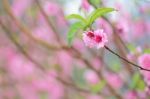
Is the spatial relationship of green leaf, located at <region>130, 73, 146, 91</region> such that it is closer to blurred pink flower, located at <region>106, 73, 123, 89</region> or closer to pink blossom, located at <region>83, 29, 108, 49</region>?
pink blossom, located at <region>83, 29, 108, 49</region>

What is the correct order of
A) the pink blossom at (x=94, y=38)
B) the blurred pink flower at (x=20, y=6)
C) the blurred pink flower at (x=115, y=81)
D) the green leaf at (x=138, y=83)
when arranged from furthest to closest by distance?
the blurred pink flower at (x=20, y=6) < the blurred pink flower at (x=115, y=81) < the green leaf at (x=138, y=83) < the pink blossom at (x=94, y=38)

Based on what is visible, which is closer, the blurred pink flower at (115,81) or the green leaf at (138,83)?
the green leaf at (138,83)

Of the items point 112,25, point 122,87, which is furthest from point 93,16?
point 122,87

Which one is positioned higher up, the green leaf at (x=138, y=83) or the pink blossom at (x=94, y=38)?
the green leaf at (x=138, y=83)

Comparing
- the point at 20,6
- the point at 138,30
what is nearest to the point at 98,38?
the point at 138,30

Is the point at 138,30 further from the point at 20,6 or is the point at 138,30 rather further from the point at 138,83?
the point at 20,6

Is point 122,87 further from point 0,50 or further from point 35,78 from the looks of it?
point 0,50

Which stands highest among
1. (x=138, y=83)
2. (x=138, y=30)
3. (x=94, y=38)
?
(x=138, y=30)

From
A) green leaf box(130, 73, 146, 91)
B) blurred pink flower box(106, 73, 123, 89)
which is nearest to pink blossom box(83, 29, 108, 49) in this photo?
green leaf box(130, 73, 146, 91)

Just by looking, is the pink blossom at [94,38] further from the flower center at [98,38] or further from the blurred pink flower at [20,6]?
the blurred pink flower at [20,6]

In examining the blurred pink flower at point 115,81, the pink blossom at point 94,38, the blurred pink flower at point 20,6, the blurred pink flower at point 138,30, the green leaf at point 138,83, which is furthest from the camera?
the blurred pink flower at point 20,6

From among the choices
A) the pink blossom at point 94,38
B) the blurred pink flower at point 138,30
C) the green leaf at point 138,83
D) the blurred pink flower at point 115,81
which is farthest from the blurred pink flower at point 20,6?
the pink blossom at point 94,38
